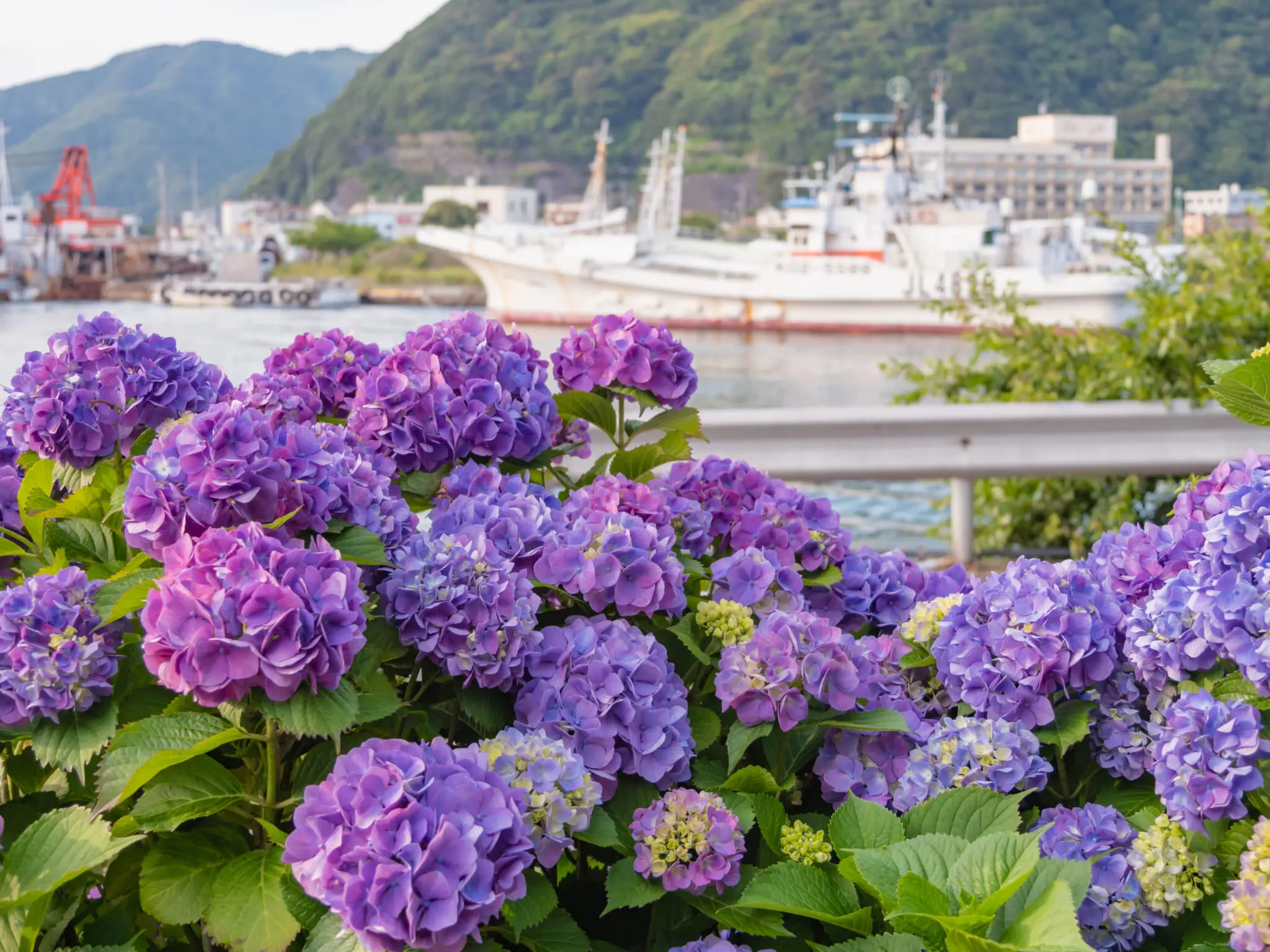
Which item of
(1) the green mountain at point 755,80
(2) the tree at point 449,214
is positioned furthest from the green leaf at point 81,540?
(2) the tree at point 449,214

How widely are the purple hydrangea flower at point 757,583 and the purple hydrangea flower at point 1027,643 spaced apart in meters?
0.13

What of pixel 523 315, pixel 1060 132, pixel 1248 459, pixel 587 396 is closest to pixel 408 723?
pixel 587 396

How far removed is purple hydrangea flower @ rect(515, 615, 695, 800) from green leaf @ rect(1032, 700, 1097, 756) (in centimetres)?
25

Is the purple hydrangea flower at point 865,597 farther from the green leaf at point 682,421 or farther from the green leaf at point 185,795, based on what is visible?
the green leaf at point 185,795

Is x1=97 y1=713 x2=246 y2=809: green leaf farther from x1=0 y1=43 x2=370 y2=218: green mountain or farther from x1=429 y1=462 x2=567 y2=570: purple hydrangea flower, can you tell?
x1=0 y1=43 x2=370 y2=218: green mountain

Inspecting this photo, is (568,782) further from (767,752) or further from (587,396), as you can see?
(587,396)

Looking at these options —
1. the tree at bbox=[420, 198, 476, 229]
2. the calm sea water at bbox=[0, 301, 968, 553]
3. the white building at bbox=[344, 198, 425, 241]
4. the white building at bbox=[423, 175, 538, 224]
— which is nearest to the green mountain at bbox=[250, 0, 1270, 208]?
the white building at bbox=[423, 175, 538, 224]

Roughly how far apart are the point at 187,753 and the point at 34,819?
0.23 meters

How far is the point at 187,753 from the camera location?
0.64 metres

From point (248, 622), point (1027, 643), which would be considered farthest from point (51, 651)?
point (1027, 643)

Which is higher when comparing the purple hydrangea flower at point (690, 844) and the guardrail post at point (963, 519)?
the purple hydrangea flower at point (690, 844)

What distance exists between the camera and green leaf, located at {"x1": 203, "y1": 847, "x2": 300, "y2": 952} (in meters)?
0.64

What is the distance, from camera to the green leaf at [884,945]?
2.13ft

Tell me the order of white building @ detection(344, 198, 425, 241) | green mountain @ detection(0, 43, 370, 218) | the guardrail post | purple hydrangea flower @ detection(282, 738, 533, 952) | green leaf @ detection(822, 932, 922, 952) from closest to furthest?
1. purple hydrangea flower @ detection(282, 738, 533, 952)
2. green leaf @ detection(822, 932, 922, 952)
3. the guardrail post
4. green mountain @ detection(0, 43, 370, 218)
5. white building @ detection(344, 198, 425, 241)
